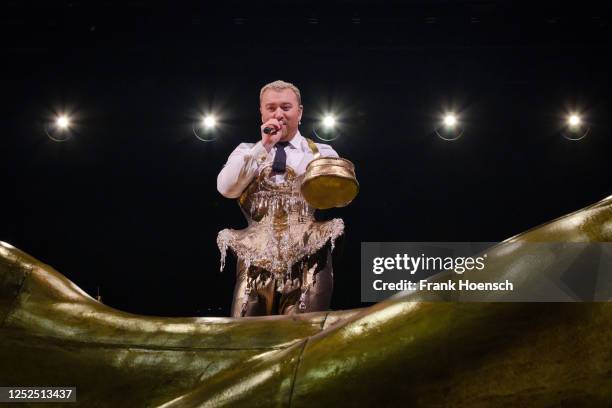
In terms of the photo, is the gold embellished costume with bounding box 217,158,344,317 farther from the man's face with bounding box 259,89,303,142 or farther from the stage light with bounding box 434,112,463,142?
the stage light with bounding box 434,112,463,142

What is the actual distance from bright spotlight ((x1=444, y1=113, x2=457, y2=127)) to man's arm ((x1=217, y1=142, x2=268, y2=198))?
1900 mm

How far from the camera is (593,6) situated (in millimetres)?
3564

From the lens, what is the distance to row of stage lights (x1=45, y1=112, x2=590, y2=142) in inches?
157

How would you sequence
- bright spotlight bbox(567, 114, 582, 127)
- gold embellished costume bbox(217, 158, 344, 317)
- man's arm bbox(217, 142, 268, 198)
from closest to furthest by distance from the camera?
gold embellished costume bbox(217, 158, 344, 317)
man's arm bbox(217, 142, 268, 198)
bright spotlight bbox(567, 114, 582, 127)

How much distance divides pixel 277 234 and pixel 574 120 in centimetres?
249

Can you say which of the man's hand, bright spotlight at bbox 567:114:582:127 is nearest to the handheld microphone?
the man's hand

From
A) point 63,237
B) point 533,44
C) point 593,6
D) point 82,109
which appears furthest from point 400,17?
point 63,237

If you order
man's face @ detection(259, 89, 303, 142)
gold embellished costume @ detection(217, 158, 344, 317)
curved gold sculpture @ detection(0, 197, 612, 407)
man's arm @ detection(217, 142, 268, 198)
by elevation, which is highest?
man's face @ detection(259, 89, 303, 142)

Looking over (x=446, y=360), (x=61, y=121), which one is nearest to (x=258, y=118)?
(x=61, y=121)

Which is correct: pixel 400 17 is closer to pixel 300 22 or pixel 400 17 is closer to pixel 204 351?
pixel 300 22

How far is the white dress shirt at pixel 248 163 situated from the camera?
8.09 ft

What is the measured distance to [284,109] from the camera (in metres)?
2.72

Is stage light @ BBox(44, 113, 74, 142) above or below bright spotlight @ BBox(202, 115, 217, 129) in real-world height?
below

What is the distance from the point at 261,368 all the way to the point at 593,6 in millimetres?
3728
